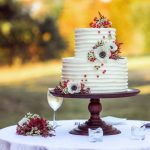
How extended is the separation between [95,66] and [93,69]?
0.02m

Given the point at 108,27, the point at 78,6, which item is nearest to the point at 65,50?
the point at 78,6

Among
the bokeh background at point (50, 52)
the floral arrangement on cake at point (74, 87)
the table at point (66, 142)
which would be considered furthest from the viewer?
the bokeh background at point (50, 52)

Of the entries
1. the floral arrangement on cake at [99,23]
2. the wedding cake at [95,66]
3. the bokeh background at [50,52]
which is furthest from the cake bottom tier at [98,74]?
the bokeh background at [50,52]

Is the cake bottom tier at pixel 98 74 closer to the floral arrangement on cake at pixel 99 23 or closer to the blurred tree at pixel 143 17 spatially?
the floral arrangement on cake at pixel 99 23

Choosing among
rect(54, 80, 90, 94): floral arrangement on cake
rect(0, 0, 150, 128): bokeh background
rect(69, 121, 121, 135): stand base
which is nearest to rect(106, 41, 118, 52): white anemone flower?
rect(54, 80, 90, 94): floral arrangement on cake

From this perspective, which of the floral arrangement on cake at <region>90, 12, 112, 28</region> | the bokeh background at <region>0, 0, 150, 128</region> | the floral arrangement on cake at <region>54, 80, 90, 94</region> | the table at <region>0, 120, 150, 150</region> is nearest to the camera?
the table at <region>0, 120, 150, 150</region>

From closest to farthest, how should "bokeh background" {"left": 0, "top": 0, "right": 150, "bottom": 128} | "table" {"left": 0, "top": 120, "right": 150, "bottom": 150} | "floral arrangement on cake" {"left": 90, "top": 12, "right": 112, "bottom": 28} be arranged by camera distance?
"table" {"left": 0, "top": 120, "right": 150, "bottom": 150}
"floral arrangement on cake" {"left": 90, "top": 12, "right": 112, "bottom": 28}
"bokeh background" {"left": 0, "top": 0, "right": 150, "bottom": 128}

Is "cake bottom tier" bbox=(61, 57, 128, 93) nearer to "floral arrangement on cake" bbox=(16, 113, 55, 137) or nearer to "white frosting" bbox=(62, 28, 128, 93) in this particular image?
"white frosting" bbox=(62, 28, 128, 93)

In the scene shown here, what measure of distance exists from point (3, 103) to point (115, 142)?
4856 mm

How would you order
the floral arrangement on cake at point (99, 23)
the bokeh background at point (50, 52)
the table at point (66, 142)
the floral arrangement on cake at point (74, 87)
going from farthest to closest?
1. the bokeh background at point (50, 52)
2. the floral arrangement on cake at point (99, 23)
3. the floral arrangement on cake at point (74, 87)
4. the table at point (66, 142)

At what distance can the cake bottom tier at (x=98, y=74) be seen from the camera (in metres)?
2.80

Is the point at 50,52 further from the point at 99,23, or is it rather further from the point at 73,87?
the point at 73,87

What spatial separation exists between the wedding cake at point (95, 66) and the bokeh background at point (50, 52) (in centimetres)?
440

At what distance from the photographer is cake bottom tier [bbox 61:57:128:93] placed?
280cm
